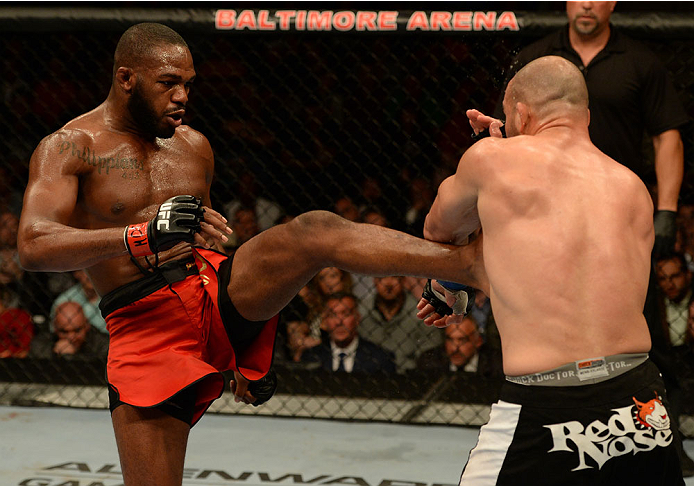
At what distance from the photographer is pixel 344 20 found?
3.25 metres

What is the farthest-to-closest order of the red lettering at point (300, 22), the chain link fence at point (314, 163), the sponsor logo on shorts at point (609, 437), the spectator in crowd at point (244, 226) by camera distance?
the spectator in crowd at point (244, 226), the chain link fence at point (314, 163), the red lettering at point (300, 22), the sponsor logo on shorts at point (609, 437)

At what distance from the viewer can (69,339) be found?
151 inches

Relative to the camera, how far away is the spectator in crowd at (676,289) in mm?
3510

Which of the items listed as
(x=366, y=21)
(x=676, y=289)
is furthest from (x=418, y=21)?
(x=676, y=289)

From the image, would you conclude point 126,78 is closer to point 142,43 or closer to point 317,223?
point 142,43

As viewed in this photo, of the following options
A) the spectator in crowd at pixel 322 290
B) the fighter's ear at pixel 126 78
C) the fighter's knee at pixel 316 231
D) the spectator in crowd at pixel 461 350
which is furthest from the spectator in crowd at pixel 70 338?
the fighter's knee at pixel 316 231

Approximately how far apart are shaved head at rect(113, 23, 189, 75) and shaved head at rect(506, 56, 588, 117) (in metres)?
0.90

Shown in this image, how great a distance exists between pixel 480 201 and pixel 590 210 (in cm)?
20

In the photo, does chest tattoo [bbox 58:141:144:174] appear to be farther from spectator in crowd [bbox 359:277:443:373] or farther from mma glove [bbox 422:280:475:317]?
spectator in crowd [bbox 359:277:443:373]

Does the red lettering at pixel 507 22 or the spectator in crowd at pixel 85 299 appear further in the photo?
the spectator in crowd at pixel 85 299

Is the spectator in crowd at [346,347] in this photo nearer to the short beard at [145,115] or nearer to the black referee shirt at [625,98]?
the black referee shirt at [625,98]

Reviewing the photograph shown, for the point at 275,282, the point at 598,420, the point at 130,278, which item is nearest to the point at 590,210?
the point at 598,420

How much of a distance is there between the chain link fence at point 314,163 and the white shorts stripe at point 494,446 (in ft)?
5.99

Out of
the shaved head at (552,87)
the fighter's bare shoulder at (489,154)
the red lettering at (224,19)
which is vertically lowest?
the fighter's bare shoulder at (489,154)
